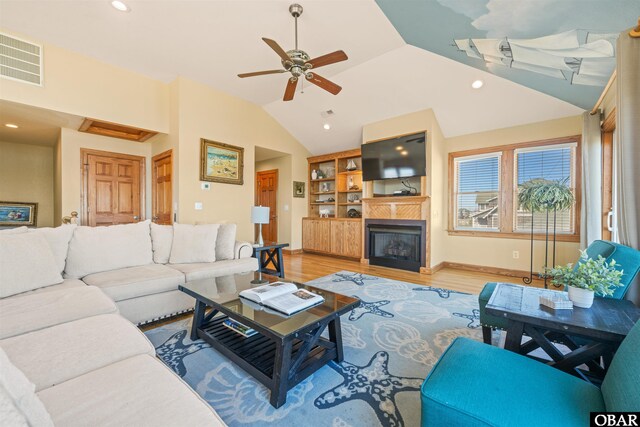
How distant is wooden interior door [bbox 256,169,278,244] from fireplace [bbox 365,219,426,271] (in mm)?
2618

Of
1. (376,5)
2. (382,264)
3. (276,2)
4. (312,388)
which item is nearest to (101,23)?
(276,2)

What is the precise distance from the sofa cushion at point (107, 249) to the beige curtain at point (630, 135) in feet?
13.1

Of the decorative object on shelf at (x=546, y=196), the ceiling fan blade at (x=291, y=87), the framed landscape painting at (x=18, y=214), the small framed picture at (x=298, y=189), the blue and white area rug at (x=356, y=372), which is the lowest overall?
the blue and white area rug at (x=356, y=372)

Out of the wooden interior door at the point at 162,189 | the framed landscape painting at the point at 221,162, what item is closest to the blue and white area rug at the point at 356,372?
the wooden interior door at the point at 162,189

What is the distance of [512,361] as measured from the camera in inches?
45.7

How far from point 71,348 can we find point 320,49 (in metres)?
3.78

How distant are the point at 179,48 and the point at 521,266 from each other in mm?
5909

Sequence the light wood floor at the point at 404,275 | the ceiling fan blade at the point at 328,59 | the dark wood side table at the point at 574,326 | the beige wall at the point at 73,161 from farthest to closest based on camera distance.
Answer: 1. the beige wall at the point at 73,161
2. the light wood floor at the point at 404,275
3. the ceiling fan blade at the point at 328,59
4. the dark wood side table at the point at 574,326

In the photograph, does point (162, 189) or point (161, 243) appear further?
point (162, 189)

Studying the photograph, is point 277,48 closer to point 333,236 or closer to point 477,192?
point 477,192

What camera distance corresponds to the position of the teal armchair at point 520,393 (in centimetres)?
86

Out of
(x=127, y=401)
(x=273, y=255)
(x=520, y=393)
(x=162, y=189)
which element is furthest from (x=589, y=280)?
(x=162, y=189)

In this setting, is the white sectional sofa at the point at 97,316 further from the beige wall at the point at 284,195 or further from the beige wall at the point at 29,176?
the beige wall at the point at 29,176

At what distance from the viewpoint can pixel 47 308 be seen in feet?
5.31
